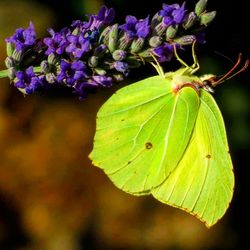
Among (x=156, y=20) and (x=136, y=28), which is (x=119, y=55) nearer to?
(x=136, y=28)

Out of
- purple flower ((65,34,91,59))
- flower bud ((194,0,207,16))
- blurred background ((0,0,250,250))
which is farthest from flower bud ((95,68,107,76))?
blurred background ((0,0,250,250))

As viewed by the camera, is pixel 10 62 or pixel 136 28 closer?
pixel 10 62

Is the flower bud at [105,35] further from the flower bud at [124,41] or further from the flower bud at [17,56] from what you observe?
the flower bud at [17,56]

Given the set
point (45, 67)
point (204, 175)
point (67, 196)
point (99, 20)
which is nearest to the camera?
point (45, 67)

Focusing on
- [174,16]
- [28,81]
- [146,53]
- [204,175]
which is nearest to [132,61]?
[146,53]

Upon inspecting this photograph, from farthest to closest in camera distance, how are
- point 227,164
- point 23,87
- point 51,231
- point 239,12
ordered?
point 51,231 < point 239,12 < point 227,164 < point 23,87

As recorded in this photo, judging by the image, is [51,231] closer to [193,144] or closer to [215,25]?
[215,25]

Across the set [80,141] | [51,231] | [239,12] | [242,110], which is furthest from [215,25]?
[51,231]

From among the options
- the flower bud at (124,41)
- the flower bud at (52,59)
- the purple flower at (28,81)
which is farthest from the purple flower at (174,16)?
the purple flower at (28,81)
